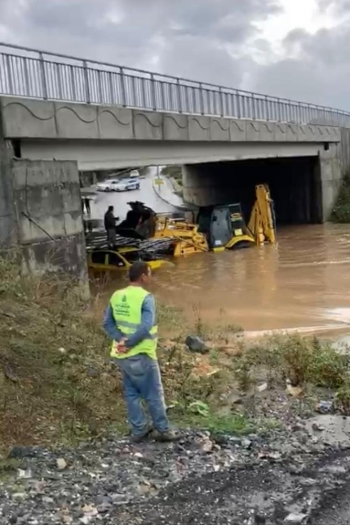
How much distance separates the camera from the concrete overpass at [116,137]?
48.6ft

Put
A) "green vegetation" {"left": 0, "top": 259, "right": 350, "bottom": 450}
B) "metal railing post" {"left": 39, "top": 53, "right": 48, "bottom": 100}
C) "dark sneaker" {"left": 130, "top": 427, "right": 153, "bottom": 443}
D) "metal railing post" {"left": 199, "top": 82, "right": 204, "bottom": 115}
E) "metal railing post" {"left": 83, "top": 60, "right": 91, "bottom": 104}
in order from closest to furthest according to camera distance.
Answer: "dark sneaker" {"left": 130, "top": 427, "right": 153, "bottom": 443}
"green vegetation" {"left": 0, "top": 259, "right": 350, "bottom": 450}
"metal railing post" {"left": 39, "top": 53, "right": 48, "bottom": 100}
"metal railing post" {"left": 83, "top": 60, "right": 91, "bottom": 104}
"metal railing post" {"left": 199, "top": 82, "right": 204, "bottom": 115}

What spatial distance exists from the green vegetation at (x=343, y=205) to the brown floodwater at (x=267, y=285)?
7396 millimetres

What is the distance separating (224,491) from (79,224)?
12214 mm

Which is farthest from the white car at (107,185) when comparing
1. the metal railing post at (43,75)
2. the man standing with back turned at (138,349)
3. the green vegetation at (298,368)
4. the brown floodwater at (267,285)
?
the man standing with back turned at (138,349)

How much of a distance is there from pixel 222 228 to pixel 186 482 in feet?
76.1

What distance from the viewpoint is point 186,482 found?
16.3 ft

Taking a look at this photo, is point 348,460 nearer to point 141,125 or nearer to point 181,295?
point 181,295

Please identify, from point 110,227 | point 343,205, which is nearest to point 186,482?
point 110,227

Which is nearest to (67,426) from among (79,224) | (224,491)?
(224,491)

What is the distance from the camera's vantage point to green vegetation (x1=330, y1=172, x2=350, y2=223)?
37.2 meters

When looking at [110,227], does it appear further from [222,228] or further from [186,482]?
[186,482]

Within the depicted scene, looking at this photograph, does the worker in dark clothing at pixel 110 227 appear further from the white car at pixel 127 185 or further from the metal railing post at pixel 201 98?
the white car at pixel 127 185

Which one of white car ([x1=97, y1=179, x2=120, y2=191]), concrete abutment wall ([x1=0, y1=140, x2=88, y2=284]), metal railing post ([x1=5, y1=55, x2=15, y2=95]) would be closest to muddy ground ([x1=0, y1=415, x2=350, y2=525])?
concrete abutment wall ([x1=0, y1=140, x2=88, y2=284])

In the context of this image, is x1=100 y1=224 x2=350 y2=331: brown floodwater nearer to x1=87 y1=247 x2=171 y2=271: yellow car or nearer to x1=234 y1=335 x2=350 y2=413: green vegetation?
x1=87 y1=247 x2=171 y2=271: yellow car
